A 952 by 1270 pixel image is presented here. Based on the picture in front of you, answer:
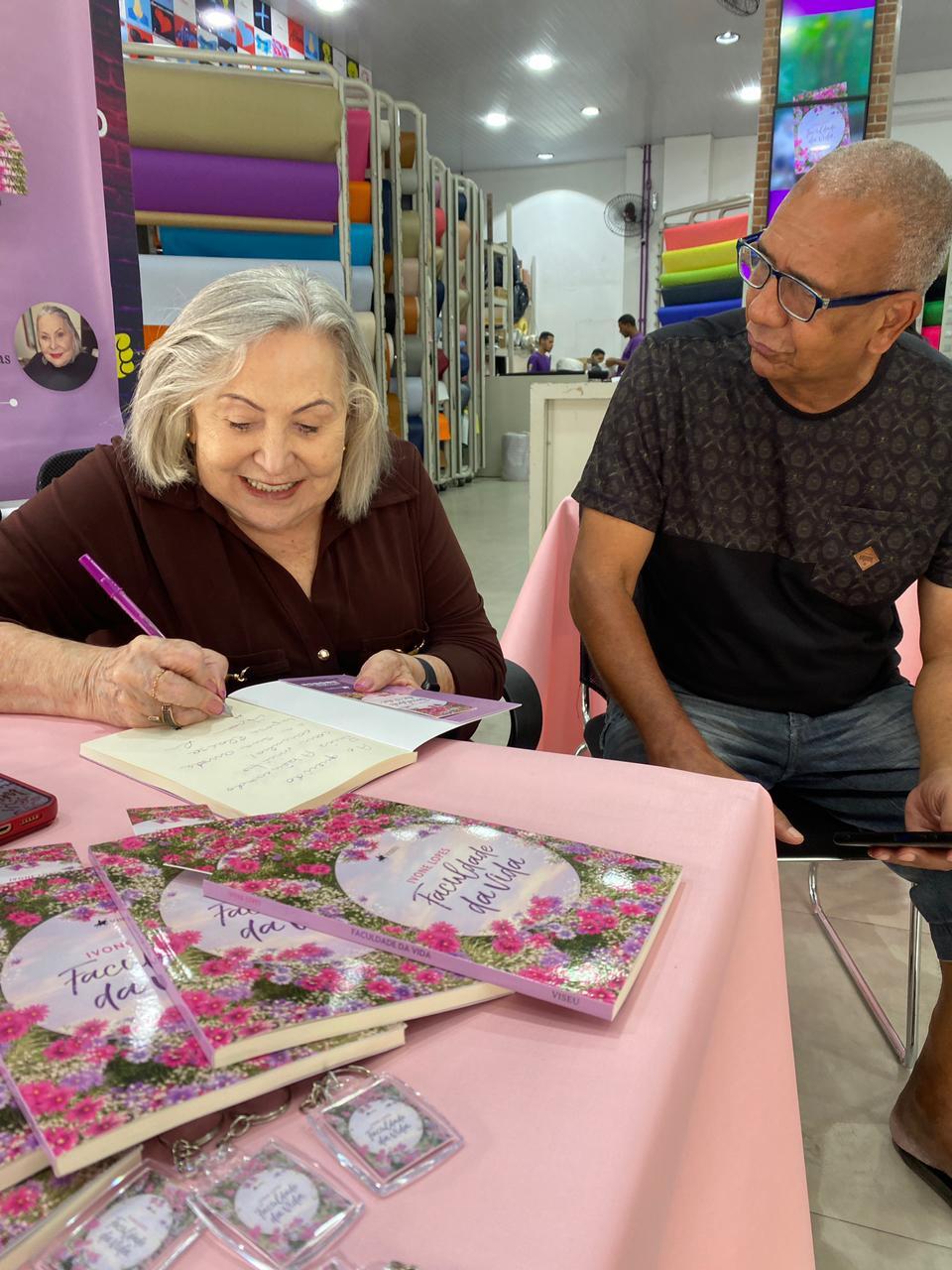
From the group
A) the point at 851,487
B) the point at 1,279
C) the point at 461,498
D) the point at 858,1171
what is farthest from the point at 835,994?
the point at 461,498

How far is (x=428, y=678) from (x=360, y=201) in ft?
17.7

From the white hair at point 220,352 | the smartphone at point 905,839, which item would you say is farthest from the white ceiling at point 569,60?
the smartphone at point 905,839

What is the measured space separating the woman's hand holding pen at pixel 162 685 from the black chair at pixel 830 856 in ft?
2.57

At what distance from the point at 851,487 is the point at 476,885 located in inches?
44.3

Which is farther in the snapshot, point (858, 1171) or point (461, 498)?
point (461, 498)

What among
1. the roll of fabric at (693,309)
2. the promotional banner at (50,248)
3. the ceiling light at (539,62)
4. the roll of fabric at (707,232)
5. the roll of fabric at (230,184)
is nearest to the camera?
the promotional banner at (50,248)

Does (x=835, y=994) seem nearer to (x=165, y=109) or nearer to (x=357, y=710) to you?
(x=357, y=710)

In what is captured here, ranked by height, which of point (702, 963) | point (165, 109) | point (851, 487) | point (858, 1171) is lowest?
point (858, 1171)

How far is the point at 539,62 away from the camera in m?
8.66

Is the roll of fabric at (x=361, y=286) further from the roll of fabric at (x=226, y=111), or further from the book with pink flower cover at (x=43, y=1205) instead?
the book with pink flower cover at (x=43, y=1205)

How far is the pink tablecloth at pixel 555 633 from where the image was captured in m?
1.89

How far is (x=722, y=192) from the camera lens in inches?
454

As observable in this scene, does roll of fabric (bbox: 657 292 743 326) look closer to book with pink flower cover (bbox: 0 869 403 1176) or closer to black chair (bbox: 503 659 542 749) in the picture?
black chair (bbox: 503 659 542 749)

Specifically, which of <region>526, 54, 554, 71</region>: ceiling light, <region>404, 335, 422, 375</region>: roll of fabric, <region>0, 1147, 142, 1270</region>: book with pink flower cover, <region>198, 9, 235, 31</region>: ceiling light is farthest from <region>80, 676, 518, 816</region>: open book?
<region>526, 54, 554, 71</region>: ceiling light
